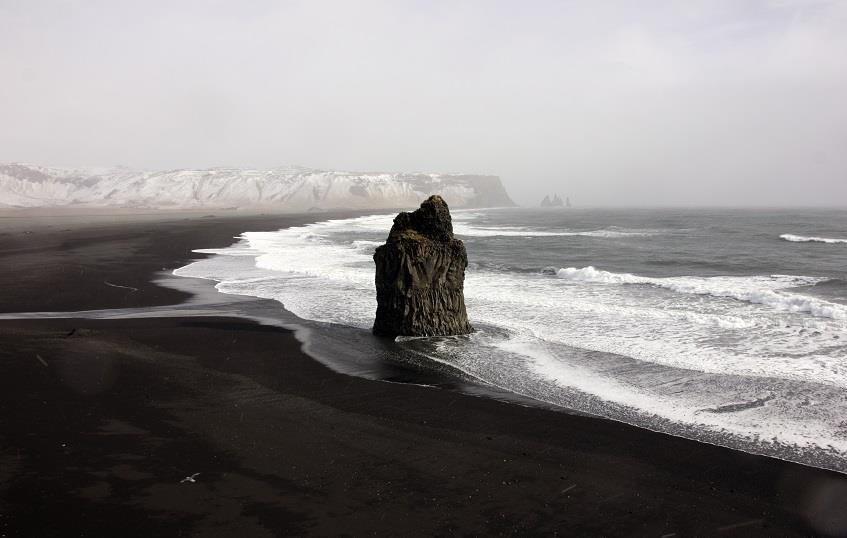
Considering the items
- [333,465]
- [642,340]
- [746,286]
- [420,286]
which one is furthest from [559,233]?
[333,465]

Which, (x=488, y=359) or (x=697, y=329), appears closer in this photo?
(x=488, y=359)

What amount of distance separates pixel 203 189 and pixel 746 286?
160 meters

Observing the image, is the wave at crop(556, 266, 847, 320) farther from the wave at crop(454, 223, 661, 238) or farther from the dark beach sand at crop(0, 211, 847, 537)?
the wave at crop(454, 223, 661, 238)

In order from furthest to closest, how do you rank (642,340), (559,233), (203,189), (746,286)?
(203,189)
(559,233)
(746,286)
(642,340)

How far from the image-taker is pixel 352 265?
24656 millimetres

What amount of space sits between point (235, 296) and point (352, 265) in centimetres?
824

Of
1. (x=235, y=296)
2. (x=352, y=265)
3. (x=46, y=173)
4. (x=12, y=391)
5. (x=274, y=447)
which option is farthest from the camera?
(x=46, y=173)

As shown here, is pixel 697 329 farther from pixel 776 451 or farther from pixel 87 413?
pixel 87 413

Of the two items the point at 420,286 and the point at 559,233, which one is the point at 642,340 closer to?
the point at 420,286

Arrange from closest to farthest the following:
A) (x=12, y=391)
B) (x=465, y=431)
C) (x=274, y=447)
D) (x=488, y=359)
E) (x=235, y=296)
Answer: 1. (x=274, y=447)
2. (x=465, y=431)
3. (x=12, y=391)
4. (x=488, y=359)
5. (x=235, y=296)

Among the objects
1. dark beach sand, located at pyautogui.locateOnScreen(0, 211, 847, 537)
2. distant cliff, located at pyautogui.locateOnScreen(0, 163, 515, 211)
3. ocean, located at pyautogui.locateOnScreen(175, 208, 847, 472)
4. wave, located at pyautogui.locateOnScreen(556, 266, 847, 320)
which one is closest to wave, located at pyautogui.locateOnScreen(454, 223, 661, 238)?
ocean, located at pyautogui.locateOnScreen(175, 208, 847, 472)

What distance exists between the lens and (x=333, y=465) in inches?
226

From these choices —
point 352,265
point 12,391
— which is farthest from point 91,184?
point 12,391

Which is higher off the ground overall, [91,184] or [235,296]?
[91,184]
